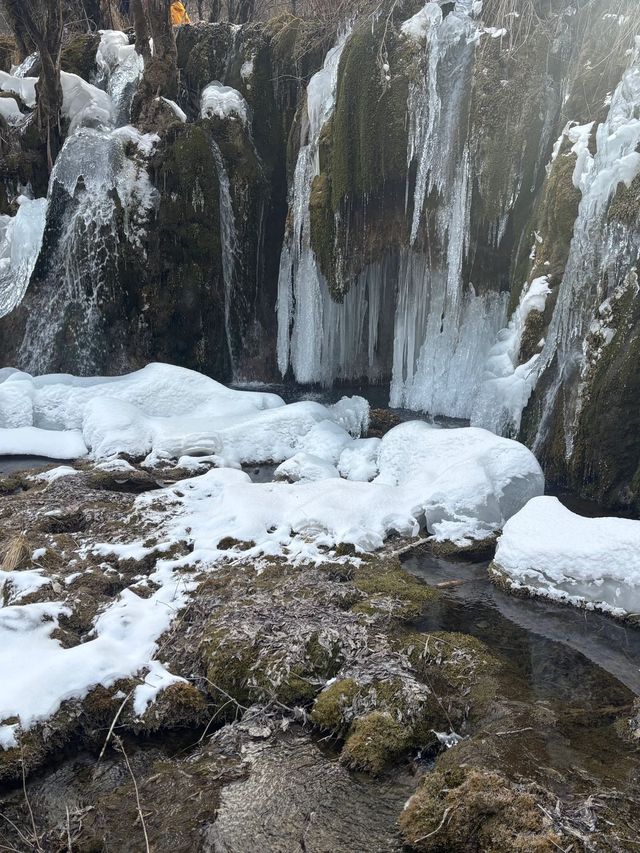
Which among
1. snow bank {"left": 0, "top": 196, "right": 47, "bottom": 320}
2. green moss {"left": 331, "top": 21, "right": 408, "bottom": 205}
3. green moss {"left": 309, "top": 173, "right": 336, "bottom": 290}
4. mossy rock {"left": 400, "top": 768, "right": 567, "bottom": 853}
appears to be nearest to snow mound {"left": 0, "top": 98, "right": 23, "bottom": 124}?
snow bank {"left": 0, "top": 196, "right": 47, "bottom": 320}

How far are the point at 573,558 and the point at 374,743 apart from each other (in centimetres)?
247

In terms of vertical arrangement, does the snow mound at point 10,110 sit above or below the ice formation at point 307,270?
above

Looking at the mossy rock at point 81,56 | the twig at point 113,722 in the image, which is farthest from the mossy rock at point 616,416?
the mossy rock at point 81,56

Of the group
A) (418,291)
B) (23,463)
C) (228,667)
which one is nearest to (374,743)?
(228,667)

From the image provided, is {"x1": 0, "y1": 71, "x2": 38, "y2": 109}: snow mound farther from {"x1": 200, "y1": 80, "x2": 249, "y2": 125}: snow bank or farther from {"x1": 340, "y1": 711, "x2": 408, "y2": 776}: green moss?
{"x1": 340, "y1": 711, "x2": 408, "y2": 776}: green moss

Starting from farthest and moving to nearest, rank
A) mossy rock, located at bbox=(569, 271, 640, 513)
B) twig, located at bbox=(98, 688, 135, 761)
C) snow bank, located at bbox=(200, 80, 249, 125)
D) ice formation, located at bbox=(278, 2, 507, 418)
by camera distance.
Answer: snow bank, located at bbox=(200, 80, 249, 125) < ice formation, located at bbox=(278, 2, 507, 418) < mossy rock, located at bbox=(569, 271, 640, 513) < twig, located at bbox=(98, 688, 135, 761)

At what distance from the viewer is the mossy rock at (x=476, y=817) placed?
8.78ft

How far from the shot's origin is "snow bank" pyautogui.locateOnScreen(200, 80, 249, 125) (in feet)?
41.0

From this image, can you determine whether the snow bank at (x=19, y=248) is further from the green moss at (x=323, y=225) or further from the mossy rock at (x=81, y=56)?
the green moss at (x=323, y=225)

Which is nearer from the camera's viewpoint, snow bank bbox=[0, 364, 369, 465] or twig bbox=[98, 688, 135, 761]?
twig bbox=[98, 688, 135, 761]

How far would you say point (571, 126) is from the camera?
27.9 ft

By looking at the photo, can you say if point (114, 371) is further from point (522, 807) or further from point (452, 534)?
point (522, 807)

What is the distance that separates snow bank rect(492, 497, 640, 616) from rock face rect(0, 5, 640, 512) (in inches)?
67.7

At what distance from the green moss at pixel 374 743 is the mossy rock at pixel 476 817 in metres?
0.38
